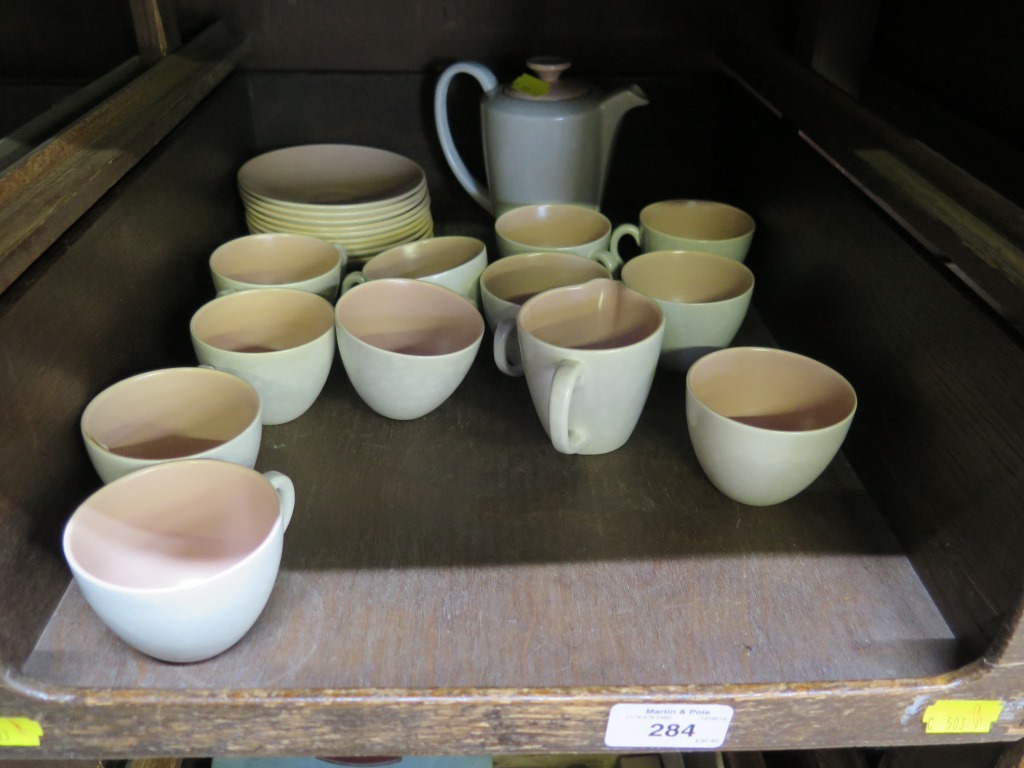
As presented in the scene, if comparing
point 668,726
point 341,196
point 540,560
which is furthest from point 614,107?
point 668,726

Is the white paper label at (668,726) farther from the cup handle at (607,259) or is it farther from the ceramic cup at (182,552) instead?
the cup handle at (607,259)

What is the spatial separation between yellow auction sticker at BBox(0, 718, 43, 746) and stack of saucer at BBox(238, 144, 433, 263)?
0.53m

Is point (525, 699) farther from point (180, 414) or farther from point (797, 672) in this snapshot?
point (180, 414)

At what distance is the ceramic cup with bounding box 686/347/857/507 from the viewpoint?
0.57 m

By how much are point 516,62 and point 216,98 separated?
350 mm

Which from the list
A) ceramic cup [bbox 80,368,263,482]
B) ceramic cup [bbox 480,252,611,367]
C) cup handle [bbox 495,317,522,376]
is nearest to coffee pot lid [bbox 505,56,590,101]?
ceramic cup [bbox 480,252,611,367]

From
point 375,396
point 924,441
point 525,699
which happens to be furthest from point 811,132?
point 525,699

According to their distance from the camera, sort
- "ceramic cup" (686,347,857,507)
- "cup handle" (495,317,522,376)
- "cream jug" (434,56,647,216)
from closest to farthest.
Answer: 1. "ceramic cup" (686,347,857,507)
2. "cup handle" (495,317,522,376)
3. "cream jug" (434,56,647,216)

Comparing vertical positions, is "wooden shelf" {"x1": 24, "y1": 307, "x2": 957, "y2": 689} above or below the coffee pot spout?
below

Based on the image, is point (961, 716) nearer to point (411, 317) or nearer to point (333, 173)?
point (411, 317)

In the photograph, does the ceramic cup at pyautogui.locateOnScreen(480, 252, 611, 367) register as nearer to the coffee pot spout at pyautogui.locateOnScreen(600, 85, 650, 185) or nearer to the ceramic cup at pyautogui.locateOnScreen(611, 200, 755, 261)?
the ceramic cup at pyautogui.locateOnScreen(611, 200, 755, 261)

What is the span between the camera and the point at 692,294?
2.66ft

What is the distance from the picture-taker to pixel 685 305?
0.71m

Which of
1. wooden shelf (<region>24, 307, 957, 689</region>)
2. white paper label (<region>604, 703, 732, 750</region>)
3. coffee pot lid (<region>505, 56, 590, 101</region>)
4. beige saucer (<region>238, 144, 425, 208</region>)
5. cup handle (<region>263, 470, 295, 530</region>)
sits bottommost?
white paper label (<region>604, 703, 732, 750</region>)
